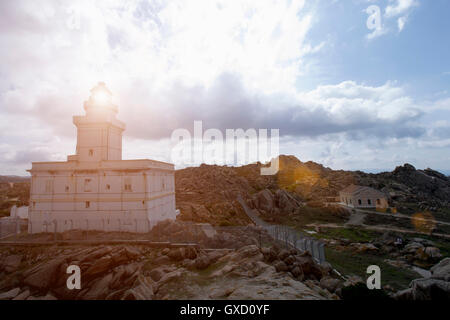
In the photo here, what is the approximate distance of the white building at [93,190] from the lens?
24.3 m

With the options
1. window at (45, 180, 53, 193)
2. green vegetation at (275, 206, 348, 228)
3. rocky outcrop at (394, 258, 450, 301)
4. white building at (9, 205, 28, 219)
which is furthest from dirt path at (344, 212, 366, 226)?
white building at (9, 205, 28, 219)

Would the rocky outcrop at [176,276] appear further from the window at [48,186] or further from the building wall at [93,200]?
the window at [48,186]

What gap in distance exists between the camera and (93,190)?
81.7 feet

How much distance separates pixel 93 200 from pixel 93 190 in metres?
1.06

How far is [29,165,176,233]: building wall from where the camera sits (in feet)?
79.4

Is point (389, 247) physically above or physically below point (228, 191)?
below

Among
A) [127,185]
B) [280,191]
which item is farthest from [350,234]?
[127,185]

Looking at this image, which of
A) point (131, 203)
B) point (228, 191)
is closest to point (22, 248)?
point (131, 203)

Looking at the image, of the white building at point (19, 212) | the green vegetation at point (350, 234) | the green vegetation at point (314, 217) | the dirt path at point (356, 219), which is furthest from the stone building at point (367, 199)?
the white building at point (19, 212)

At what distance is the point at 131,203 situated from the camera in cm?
2425

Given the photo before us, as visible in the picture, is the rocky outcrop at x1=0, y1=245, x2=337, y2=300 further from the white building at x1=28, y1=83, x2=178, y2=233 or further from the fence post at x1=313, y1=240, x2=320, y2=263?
the white building at x1=28, y1=83, x2=178, y2=233
